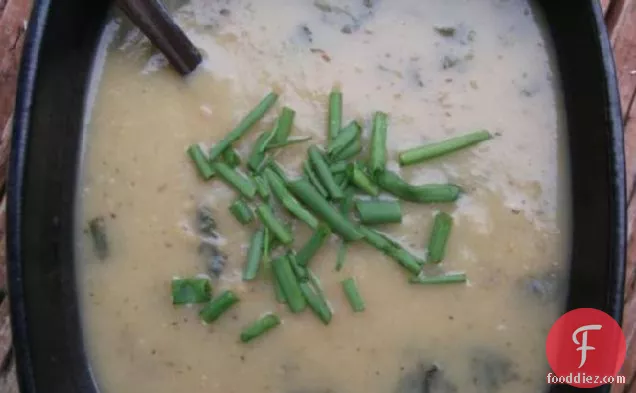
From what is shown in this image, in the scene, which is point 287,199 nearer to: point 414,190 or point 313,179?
point 313,179

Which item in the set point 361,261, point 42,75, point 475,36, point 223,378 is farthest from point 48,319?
point 475,36

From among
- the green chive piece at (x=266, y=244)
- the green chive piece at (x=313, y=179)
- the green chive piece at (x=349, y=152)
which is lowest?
the green chive piece at (x=266, y=244)

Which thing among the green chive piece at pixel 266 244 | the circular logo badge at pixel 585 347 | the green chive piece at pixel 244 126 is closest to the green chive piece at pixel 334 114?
the green chive piece at pixel 244 126

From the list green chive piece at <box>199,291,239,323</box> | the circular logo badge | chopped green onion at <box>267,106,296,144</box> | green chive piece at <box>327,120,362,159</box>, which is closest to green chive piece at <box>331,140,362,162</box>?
green chive piece at <box>327,120,362,159</box>

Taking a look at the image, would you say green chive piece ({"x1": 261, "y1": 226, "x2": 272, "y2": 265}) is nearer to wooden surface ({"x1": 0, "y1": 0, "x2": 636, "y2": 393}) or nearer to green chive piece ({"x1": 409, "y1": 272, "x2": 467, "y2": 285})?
green chive piece ({"x1": 409, "y1": 272, "x2": 467, "y2": 285})

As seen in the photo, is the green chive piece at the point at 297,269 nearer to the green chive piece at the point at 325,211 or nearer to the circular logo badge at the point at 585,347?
the green chive piece at the point at 325,211

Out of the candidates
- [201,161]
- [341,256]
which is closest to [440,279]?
[341,256]
